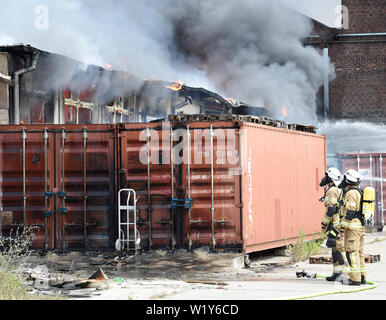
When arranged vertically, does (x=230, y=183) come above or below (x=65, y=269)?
above

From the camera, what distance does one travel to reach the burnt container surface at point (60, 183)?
13094mm

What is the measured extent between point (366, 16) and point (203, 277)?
76.2 feet

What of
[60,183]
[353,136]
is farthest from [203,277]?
[353,136]

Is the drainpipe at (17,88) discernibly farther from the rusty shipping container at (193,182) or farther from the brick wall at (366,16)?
the brick wall at (366,16)

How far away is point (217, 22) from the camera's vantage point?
32156 mm

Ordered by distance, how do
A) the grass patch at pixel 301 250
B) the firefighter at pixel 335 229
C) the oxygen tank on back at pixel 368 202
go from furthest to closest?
Result: the grass patch at pixel 301 250
the firefighter at pixel 335 229
the oxygen tank on back at pixel 368 202

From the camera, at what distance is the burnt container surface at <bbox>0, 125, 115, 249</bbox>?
13094 mm

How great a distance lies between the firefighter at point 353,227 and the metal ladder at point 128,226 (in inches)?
143

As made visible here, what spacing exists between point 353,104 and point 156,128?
20.7m

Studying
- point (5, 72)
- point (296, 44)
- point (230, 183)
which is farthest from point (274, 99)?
point (230, 183)

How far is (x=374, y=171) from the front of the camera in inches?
875

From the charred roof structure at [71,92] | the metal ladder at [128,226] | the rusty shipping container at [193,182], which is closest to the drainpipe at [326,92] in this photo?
the charred roof structure at [71,92]

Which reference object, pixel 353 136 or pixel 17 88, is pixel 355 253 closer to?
pixel 17 88
